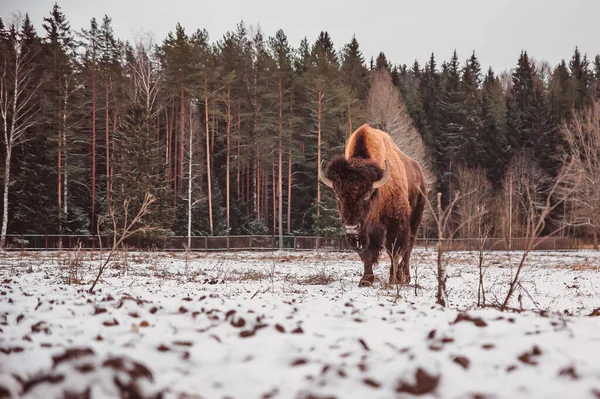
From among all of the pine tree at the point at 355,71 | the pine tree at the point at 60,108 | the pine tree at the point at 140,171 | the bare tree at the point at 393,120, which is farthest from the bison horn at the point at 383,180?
the pine tree at the point at 355,71

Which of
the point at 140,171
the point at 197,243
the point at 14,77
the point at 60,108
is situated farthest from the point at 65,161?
the point at 197,243

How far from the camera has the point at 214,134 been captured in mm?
36000

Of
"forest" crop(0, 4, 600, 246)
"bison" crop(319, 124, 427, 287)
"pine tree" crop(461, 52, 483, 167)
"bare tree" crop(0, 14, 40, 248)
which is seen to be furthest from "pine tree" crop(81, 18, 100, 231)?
"pine tree" crop(461, 52, 483, 167)

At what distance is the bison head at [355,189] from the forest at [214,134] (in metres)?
15.2

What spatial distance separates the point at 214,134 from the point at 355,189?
31203mm

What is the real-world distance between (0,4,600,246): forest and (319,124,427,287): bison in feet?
44.6

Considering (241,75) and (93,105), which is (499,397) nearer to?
(93,105)

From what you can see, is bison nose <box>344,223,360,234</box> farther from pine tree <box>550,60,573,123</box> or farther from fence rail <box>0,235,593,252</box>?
pine tree <box>550,60,573,123</box>

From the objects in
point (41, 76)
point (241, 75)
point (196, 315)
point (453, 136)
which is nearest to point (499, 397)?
point (196, 315)

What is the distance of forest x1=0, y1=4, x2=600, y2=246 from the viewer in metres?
24.9

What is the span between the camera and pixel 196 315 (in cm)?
292

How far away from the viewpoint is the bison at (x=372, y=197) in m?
6.55

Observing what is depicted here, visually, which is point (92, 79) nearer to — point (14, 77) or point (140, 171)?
point (14, 77)

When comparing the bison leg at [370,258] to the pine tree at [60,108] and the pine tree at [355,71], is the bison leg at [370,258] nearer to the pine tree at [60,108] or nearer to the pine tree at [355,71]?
the pine tree at [60,108]
